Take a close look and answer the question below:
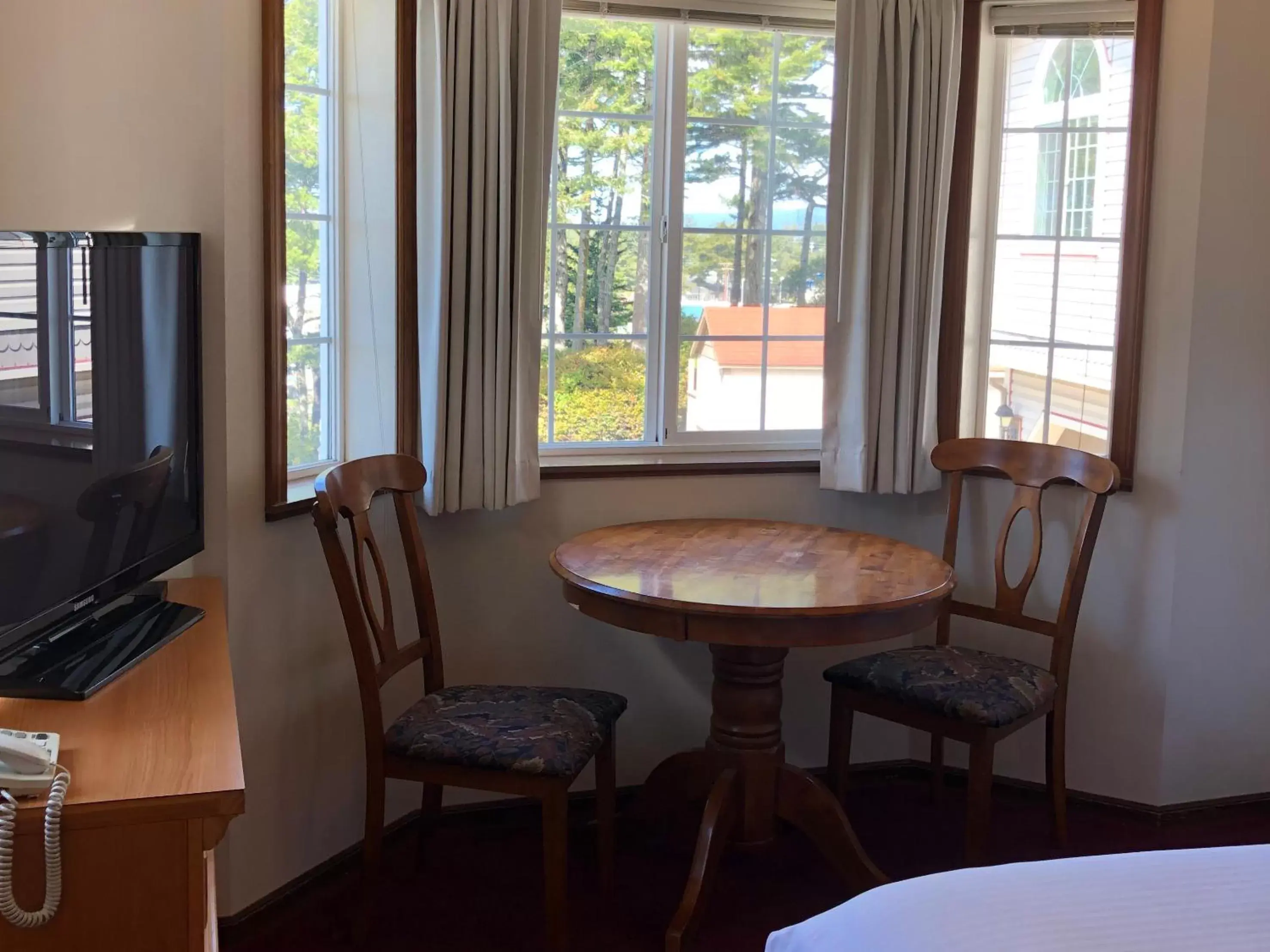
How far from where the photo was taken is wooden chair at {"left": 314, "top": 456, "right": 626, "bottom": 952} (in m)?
2.43

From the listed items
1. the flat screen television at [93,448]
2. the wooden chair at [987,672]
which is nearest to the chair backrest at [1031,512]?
the wooden chair at [987,672]

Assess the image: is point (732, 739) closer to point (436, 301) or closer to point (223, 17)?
point (436, 301)

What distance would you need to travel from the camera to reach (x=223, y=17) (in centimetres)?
233

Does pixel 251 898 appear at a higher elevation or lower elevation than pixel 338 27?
lower

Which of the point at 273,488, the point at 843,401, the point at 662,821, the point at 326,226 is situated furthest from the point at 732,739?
the point at 326,226

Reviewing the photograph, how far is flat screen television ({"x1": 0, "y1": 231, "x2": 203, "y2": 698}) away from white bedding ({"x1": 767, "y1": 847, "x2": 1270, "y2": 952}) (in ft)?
3.62

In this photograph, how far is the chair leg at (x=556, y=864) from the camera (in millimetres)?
2422

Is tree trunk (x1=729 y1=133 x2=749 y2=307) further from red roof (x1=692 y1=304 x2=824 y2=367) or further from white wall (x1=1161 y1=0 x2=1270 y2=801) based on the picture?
white wall (x1=1161 y1=0 x2=1270 y2=801)

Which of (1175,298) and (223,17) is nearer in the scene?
(223,17)

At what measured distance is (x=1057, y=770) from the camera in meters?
3.04

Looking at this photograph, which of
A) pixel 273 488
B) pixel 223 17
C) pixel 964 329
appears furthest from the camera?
pixel 964 329

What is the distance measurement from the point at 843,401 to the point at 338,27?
152 cm

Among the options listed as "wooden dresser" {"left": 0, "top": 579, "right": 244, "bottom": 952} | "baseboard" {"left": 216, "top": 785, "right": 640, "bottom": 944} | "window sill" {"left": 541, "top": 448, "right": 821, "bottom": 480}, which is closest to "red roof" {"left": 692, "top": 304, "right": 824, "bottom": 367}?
"window sill" {"left": 541, "top": 448, "right": 821, "bottom": 480}

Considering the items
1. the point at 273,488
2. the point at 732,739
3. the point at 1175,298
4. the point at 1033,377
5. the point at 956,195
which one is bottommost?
the point at 732,739
